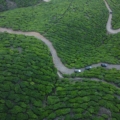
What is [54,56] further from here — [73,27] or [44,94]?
[73,27]

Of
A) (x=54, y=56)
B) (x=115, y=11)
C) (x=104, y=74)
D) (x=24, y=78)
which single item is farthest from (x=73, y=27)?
(x=24, y=78)

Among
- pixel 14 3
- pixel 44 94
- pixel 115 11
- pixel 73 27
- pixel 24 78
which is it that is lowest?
pixel 44 94

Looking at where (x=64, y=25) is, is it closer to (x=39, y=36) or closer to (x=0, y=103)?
(x=39, y=36)

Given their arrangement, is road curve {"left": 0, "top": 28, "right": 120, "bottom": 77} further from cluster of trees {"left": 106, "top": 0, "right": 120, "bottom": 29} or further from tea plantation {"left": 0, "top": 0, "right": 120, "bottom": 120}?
cluster of trees {"left": 106, "top": 0, "right": 120, "bottom": 29}

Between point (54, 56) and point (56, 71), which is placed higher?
point (54, 56)

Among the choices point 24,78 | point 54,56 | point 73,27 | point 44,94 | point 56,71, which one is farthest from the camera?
point 73,27

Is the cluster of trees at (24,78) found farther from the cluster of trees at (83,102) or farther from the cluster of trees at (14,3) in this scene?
the cluster of trees at (14,3)

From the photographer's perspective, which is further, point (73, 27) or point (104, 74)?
point (73, 27)
